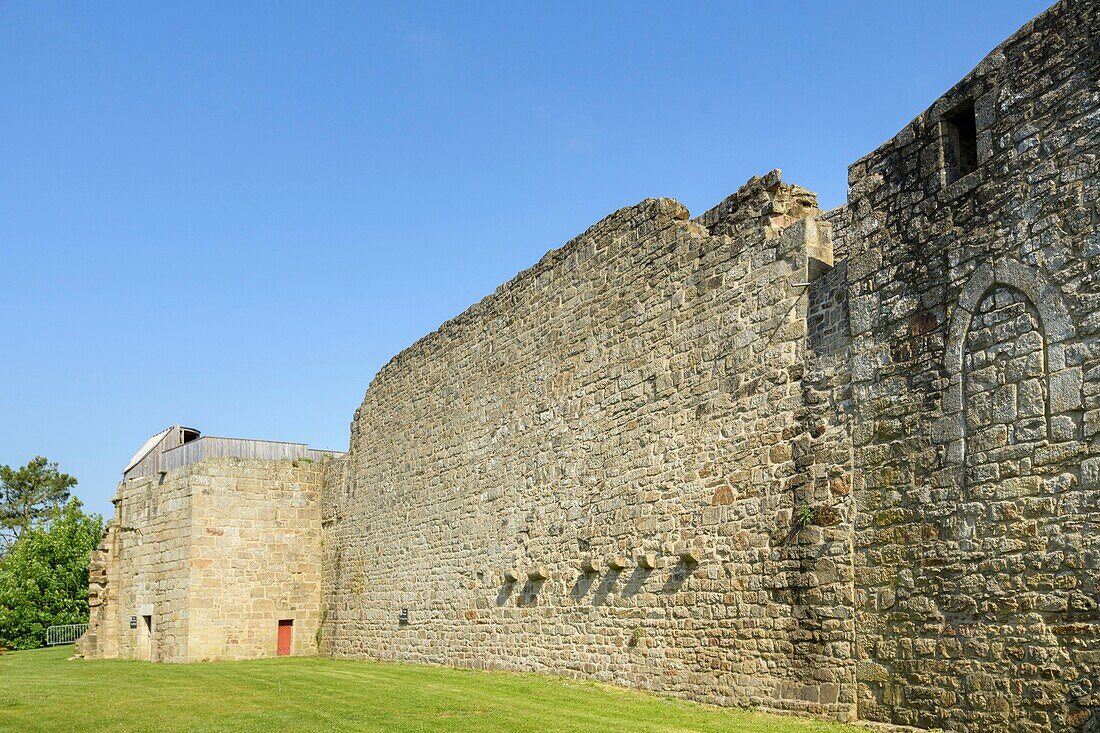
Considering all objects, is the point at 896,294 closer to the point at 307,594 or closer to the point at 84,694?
the point at 84,694

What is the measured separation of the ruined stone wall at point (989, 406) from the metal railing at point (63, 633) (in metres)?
29.3

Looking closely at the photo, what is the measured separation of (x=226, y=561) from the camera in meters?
21.9

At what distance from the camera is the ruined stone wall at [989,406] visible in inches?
301

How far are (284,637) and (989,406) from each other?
17.1 meters

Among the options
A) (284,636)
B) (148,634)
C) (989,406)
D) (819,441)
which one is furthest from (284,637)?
(989,406)

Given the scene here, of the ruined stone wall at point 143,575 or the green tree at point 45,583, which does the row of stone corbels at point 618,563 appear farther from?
the green tree at point 45,583

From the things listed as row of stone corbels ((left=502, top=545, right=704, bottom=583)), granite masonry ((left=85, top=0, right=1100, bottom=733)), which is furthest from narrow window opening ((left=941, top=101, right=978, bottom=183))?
row of stone corbels ((left=502, top=545, right=704, bottom=583))

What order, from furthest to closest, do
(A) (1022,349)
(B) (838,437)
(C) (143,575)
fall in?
(C) (143,575)
(B) (838,437)
(A) (1022,349)

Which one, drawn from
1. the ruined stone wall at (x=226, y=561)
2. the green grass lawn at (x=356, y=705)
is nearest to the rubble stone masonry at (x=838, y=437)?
the green grass lawn at (x=356, y=705)

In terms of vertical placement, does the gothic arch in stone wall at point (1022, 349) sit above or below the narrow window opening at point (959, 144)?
below

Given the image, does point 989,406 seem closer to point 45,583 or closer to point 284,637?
point 284,637

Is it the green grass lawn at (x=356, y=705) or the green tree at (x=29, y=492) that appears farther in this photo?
the green tree at (x=29, y=492)

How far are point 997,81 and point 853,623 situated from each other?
4615mm

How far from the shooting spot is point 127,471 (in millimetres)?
25734
